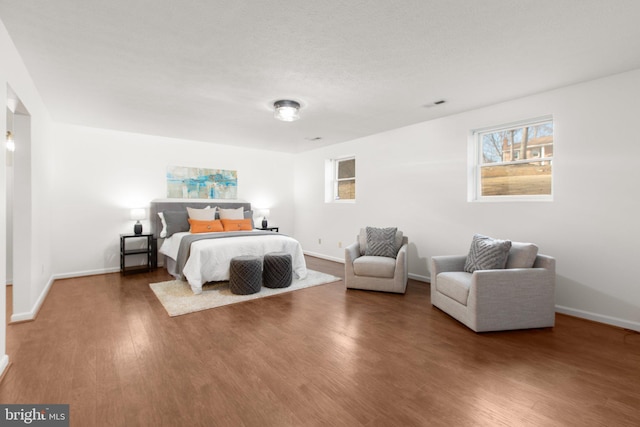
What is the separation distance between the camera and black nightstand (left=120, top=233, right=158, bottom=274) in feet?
16.1

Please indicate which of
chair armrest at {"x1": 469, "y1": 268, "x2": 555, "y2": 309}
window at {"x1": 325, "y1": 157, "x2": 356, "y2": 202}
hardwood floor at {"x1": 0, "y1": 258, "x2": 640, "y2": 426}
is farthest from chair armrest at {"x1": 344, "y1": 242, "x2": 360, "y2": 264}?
window at {"x1": 325, "y1": 157, "x2": 356, "y2": 202}

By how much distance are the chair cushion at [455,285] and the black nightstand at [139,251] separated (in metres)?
4.67

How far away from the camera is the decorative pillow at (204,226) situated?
5.07m

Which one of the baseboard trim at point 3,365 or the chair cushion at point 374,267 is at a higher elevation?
the chair cushion at point 374,267

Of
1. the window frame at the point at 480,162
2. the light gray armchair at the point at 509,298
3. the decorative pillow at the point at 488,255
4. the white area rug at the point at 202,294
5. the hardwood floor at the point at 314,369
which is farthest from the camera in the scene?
the window frame at the point at 480,162

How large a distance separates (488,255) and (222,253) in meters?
3.30

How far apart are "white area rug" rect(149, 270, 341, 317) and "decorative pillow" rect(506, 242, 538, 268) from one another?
8.02 feet

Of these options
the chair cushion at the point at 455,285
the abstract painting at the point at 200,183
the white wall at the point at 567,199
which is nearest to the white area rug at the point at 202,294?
the chair cushion at the point at 455,285

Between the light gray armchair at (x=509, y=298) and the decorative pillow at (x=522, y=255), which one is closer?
the light gray armchair at (x=509, y=298)

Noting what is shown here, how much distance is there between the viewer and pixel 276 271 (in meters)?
4.14

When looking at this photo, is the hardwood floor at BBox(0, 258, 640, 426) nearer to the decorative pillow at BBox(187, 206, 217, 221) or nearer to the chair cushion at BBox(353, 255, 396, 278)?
the chair cushion at BBox(353, 255, 396, 278)

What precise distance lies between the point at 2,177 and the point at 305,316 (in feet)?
9.06

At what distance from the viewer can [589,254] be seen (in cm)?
312

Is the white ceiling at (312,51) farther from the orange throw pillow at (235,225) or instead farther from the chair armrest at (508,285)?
the orange throw pillow at (235,225)
